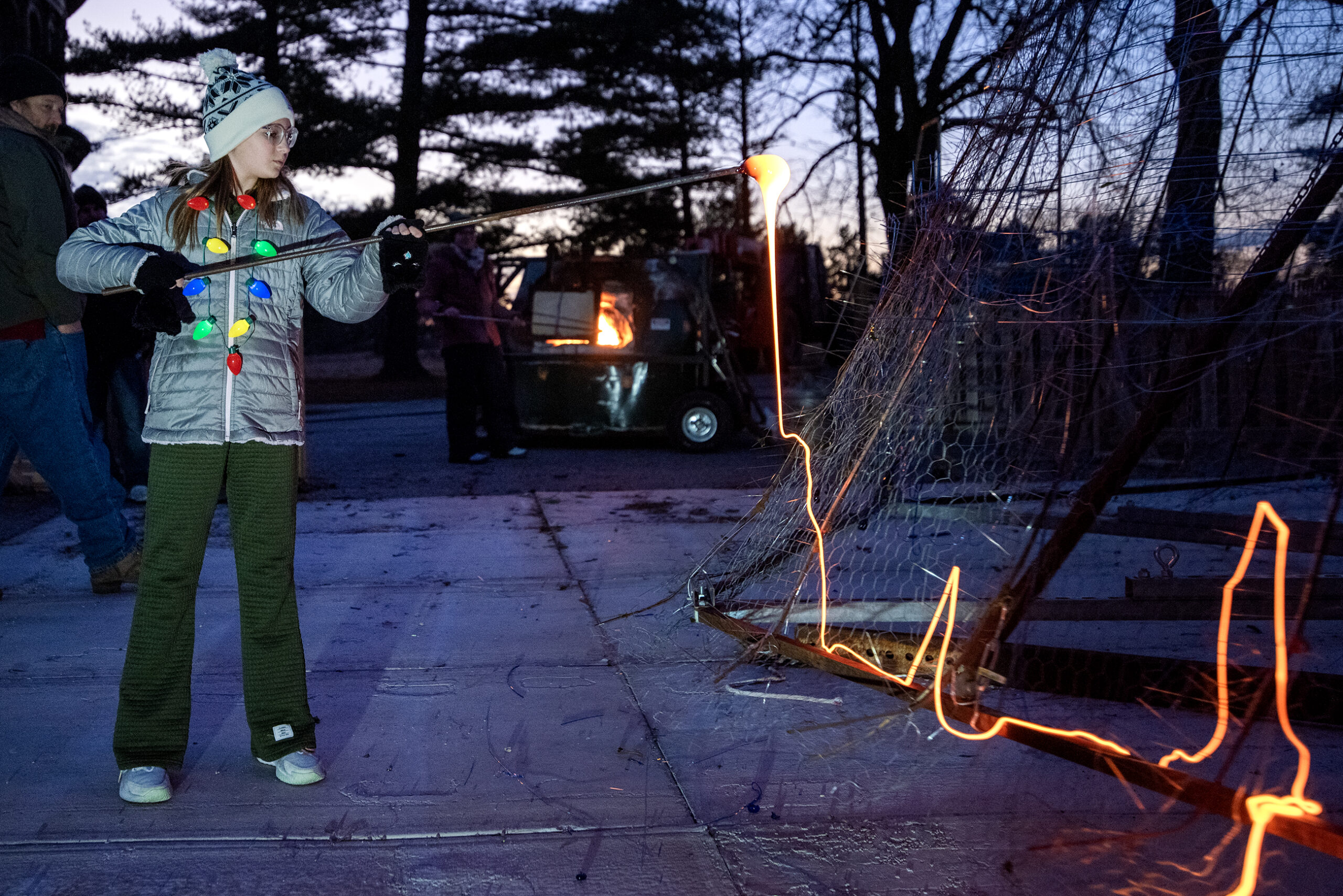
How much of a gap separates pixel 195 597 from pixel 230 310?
711 mm

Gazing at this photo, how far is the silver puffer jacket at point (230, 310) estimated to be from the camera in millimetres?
2738

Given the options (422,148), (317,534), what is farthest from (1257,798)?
(422,148)

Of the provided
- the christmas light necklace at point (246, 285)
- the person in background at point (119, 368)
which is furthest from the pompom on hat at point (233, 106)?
the person in background at point (119, 368)

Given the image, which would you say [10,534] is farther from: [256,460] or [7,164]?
[256,460]

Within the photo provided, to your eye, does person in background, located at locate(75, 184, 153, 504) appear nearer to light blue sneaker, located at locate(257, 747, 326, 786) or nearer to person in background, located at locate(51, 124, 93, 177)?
person in background, located at locate(51, 124, 93, 177)

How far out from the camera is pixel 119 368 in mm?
6758

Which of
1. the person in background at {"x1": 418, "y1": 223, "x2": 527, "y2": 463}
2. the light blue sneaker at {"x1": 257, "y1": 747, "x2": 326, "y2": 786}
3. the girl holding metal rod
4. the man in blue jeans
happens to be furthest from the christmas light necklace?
the person in background at {"x1": 418, "y1": 223, "x2": 527, "y2": 463}

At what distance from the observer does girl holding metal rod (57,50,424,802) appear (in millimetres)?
2748

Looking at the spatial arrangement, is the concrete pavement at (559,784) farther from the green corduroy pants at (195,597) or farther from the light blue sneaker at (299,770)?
the green corduroy pants at (195,597)

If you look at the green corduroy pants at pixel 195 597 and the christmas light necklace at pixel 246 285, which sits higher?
the christmas light necklace at pixel 246 285

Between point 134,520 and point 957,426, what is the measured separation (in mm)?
4508

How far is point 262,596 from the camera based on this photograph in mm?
2857

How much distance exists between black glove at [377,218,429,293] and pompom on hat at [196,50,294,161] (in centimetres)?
39

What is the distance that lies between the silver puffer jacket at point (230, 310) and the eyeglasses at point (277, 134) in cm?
20
